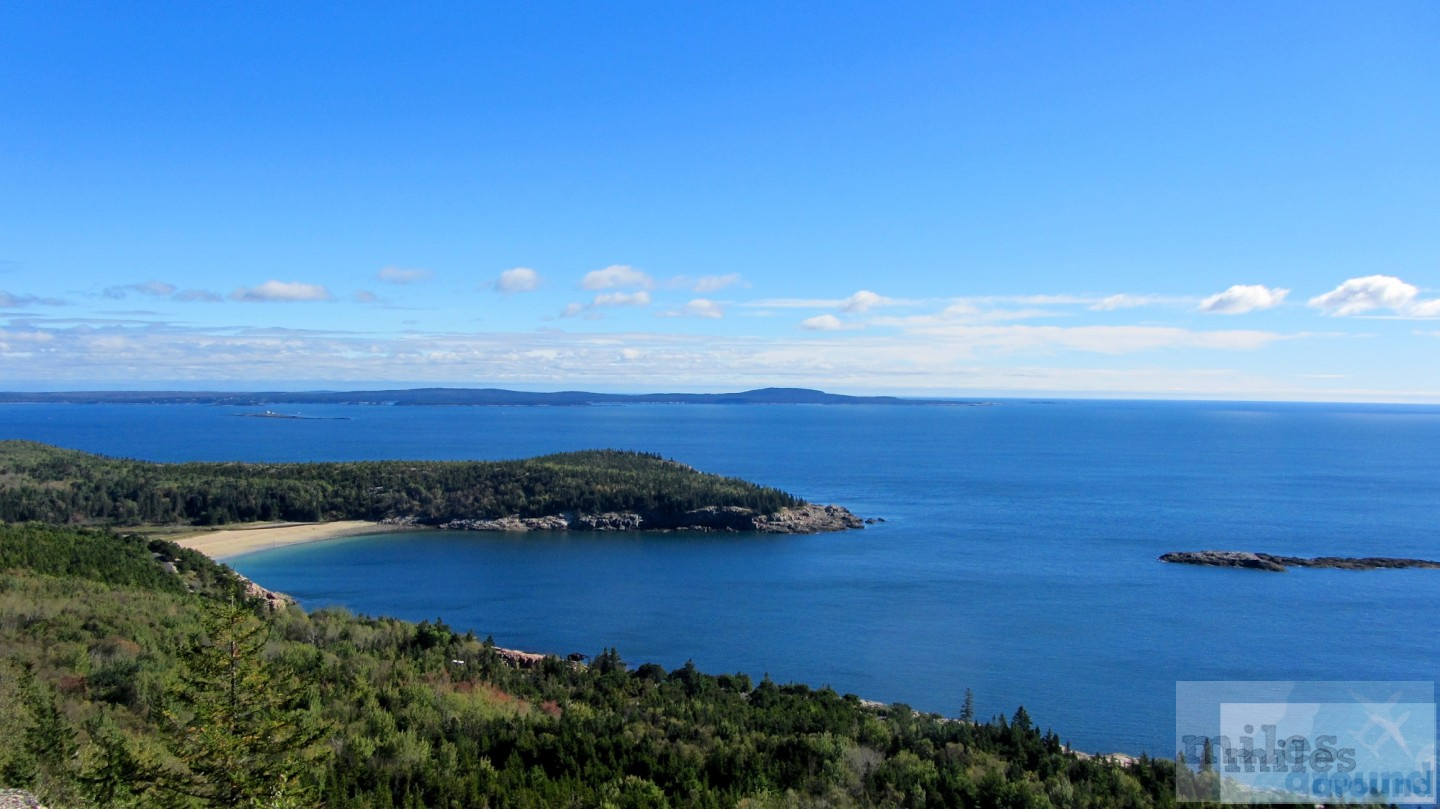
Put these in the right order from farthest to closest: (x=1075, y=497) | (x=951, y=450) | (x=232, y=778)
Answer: (x=951, y=450) → (x=1075, y=497) → (x=232, y=778)

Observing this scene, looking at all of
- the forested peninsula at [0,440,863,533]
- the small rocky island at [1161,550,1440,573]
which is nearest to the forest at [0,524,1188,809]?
the small rocky island at [1161,550,1440,573]

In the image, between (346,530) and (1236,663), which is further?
(346,530)

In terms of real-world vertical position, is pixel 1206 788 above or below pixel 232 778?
below

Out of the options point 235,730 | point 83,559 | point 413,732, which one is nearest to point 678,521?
point 83,559

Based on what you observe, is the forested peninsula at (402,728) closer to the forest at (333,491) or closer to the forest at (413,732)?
the forest at (413,732)

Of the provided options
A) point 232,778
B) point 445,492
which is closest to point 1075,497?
point 445,492

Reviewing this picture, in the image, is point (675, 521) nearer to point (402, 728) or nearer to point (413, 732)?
point (402, 728)

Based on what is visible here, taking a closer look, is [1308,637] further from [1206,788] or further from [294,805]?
[294,805]

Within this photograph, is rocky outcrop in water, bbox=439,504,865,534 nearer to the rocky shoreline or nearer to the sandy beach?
the rocky shoreline
